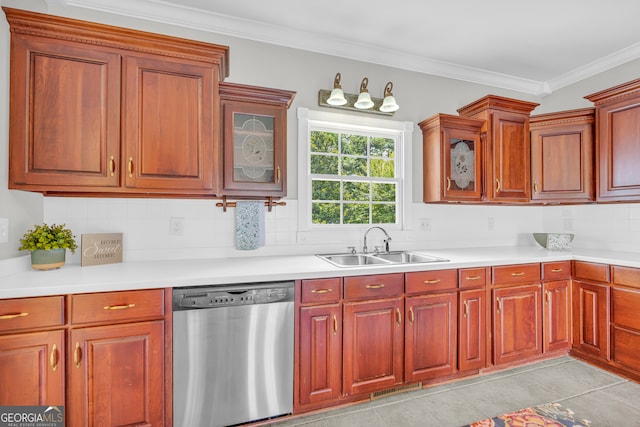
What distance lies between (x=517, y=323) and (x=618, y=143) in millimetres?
1796

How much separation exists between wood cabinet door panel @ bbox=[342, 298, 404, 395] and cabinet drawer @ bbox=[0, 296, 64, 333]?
154 centimetres

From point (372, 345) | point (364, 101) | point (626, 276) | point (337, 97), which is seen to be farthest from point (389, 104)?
point (626, 276)

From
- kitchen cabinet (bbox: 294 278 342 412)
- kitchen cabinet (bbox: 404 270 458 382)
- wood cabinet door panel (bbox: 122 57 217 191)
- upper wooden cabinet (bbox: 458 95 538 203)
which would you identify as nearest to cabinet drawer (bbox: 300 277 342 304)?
kitchen cabinet (bbox: 294 278 342 412)

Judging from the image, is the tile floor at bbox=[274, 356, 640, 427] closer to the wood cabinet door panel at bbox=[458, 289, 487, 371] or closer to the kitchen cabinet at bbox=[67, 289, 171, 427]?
the wood cabinet door panel at bbox=[458, 289, 487, 371]

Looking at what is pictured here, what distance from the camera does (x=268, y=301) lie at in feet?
5.89

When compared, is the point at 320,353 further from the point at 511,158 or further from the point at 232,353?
the point at 511,158

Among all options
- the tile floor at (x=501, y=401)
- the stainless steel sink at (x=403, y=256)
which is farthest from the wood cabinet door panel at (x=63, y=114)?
the stainless steel sink at (x=403, y=256)

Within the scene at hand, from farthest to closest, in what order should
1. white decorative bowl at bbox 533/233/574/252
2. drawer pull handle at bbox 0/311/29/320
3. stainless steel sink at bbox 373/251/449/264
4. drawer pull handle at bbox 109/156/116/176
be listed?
white decorative bowl at bbox 533/233/574/252 → stainless steel sink at bbox 373/251/449/264 → drawer pull handle at bbox 109/156/116/176 → drawer pull handle at bbox 0/311/29/320

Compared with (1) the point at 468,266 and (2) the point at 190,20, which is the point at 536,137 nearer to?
(1) the point at 468,266

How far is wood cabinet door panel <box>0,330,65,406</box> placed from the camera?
1412 mm

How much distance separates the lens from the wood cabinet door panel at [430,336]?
2.12 metres

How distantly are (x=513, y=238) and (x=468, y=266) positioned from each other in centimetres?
156

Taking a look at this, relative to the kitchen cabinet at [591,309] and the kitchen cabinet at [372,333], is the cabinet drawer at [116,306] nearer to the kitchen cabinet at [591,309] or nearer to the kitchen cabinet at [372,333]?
the kitchen cabinet at [372,333]

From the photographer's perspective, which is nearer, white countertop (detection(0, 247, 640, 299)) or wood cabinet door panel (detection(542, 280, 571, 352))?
white countertop (detection(0, 247, 640, 299))
